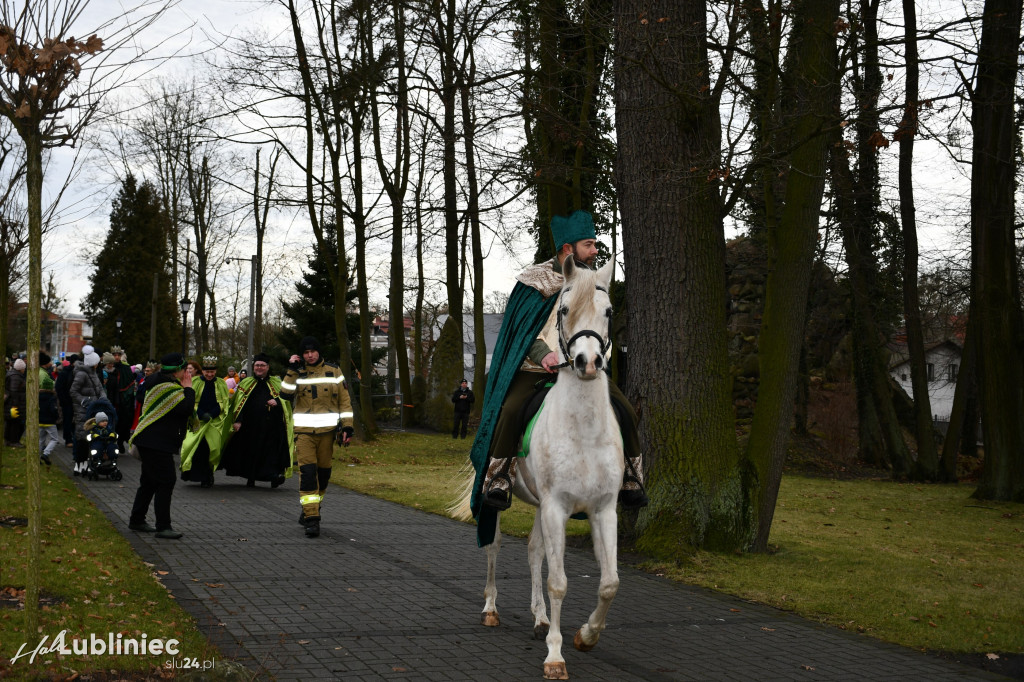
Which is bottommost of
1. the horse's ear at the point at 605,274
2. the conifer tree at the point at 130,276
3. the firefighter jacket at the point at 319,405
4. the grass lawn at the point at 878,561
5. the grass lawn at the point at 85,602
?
the grass lawn at the point at 878,561

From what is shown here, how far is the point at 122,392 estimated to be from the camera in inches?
789

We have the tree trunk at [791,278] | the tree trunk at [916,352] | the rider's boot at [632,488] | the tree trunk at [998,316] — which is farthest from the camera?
the tree trunk at [916,352]

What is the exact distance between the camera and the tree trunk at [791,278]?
38.1ft

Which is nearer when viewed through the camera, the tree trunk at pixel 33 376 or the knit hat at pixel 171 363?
the tree trunk at pixel 33 376

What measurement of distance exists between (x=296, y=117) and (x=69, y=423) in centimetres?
1092

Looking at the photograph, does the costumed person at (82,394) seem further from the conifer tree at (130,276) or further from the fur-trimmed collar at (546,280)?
the conifer tree at (130,276)

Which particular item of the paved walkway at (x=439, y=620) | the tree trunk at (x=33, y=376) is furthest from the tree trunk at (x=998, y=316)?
the tree trunk at (x=33, y=376)

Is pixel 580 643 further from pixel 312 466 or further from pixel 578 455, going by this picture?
pixel 312 466

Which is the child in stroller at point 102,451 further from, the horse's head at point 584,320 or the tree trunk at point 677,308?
the horse's head at point 584,320

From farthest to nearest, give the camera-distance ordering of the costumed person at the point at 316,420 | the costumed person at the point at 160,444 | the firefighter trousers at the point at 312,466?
the costumed person at the point at 316,420 < the firefighter trousers at the point at 312,466 < the costumed person at the point at 160,444

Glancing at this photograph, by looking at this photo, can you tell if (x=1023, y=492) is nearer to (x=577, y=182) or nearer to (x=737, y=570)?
(x=577, y=182)

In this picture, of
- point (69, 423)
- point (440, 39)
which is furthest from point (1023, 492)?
point (69, 423)

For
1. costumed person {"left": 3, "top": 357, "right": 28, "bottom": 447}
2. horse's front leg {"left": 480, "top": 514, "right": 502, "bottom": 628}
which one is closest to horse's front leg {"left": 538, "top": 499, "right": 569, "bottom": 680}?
horse's front leg {"left": 480, "top": 514, "right": 502, "bottom": 628}

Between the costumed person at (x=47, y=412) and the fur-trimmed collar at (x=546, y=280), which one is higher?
the fur-trimmed collar at (x=546, y=280)
